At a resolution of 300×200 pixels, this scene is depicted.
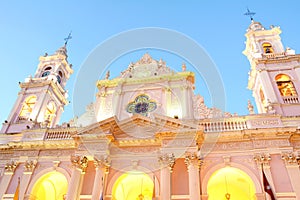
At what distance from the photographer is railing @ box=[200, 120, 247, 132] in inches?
592

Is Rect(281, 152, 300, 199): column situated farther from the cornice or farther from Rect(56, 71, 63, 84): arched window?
Rect(56, 71, 63, 84): arched window

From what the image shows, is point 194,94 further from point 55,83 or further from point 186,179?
point 55,83

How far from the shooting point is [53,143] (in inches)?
637

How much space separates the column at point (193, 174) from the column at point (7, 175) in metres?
10.6

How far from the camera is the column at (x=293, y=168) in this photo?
12555mm

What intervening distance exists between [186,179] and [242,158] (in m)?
3.17

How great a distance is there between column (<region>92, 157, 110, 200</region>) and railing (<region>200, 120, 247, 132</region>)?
19.4ft

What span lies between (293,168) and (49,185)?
14075 mm

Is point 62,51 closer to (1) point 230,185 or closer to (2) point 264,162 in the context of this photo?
(1) point 230,185

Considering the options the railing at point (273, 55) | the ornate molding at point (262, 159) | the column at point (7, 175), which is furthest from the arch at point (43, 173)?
the railing at point (273, 55)

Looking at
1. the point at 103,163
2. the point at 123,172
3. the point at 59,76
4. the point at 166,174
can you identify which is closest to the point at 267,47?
the point at 166,174

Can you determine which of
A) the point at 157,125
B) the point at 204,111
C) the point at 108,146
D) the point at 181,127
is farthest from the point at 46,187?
the point at 204,111

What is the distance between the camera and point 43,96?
20.8 meters

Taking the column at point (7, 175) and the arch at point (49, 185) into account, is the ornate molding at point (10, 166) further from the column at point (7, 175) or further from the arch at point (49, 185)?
the arch at point (49, 185)
